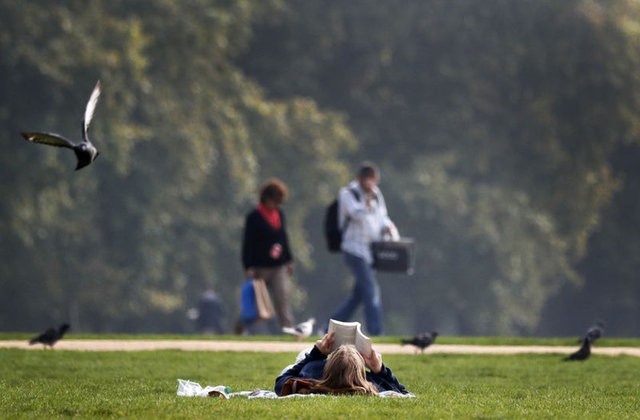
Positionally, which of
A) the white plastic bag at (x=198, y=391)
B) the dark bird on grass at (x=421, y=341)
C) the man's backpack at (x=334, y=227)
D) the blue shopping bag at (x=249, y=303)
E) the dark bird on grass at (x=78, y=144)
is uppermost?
the man's backpack at (x=334, y=227)

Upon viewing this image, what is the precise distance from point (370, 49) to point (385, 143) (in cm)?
285

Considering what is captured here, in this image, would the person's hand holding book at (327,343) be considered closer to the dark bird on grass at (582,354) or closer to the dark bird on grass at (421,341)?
the dark bird on grass at (582,354)

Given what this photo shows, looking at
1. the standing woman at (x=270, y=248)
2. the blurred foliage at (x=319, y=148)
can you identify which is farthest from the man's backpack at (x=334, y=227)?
the blurred foliage at (x=319, y=148)

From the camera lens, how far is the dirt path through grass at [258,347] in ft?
58.9

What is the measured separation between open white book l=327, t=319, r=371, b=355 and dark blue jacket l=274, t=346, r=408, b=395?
0.21 m

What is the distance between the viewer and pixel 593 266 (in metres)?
45.4

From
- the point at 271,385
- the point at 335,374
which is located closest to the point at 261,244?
the point at 271,385

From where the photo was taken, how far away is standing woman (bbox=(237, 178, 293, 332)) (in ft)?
65.9

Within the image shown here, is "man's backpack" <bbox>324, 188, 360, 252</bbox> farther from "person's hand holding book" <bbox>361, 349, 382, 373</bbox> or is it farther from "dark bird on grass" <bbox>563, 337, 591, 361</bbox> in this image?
"person's hand holding book" <bbox>361, 349, 382, 373</bbox>

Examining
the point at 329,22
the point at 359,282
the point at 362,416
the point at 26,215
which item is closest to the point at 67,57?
the point at 26,215

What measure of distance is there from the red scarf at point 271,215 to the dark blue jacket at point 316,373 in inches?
323

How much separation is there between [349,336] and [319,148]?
27.7m

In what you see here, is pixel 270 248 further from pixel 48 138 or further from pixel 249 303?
pixel 48 138

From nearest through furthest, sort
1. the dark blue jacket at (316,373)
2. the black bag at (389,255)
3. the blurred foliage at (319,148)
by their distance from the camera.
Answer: the dark blue jacket at (316,373), the black bag at (389,255), the blurred foliage at (319,148)
